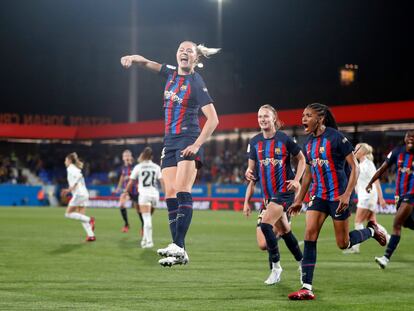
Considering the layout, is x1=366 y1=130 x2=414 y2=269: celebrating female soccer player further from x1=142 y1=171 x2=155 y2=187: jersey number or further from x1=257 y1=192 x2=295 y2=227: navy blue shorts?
Result: x1=142 y1=171 x2=155 y2=187: jersey number

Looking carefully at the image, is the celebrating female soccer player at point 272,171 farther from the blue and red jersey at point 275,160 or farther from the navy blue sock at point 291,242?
the navy blue sock at point 291,242

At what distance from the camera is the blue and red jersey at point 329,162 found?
897 cm

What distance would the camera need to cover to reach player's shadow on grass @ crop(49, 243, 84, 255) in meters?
14.9

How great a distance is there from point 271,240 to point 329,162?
65.2 inches

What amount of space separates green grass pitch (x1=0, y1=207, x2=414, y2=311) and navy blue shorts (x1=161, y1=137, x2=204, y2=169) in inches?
63.7

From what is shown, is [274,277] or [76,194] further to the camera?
[76,194]

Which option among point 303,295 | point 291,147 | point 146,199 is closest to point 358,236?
point 291,147

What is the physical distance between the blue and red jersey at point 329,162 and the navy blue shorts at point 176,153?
1.51 metres

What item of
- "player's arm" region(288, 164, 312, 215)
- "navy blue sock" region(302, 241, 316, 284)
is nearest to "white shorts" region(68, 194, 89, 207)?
"player's arm" region(288, 164, 312, 215)

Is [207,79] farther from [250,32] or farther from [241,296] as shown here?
[241,296]

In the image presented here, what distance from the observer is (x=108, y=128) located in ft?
167

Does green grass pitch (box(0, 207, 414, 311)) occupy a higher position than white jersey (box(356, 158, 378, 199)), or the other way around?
white jersey (box(356, 158, 378, 199))

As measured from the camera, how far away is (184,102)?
8516 millimetres

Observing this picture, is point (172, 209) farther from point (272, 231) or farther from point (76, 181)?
point (76, 181)
